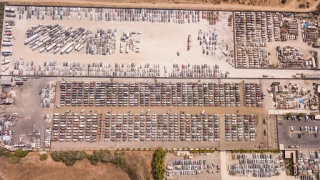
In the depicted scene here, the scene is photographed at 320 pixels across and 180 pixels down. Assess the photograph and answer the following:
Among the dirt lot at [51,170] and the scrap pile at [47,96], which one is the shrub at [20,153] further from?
the scrap pile at [47,96]

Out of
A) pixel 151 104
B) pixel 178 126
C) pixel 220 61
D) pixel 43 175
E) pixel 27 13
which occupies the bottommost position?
pixel 43 175

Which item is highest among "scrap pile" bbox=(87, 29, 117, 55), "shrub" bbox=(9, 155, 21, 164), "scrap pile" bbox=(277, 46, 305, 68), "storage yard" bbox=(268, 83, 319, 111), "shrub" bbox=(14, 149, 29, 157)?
"scrap pile" bbox=(87, 29, 117, 55)

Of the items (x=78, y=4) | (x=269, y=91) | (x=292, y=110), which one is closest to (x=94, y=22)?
(x=78, y=4)

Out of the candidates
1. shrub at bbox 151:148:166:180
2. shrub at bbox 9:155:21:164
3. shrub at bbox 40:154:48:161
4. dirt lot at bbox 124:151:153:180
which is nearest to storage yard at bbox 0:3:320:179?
dirt lot at bbox 124:151:153:180

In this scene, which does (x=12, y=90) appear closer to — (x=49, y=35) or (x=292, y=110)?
(x=49, y=35)

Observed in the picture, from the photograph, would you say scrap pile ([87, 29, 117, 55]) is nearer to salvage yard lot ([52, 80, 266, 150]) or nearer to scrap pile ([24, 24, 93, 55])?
scrap pile ([24, 24, 93, 55])

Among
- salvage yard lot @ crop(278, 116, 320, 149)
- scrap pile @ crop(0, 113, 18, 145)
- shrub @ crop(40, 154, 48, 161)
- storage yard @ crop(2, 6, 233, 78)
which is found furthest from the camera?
salvage yard lot @ crop(278, 116, 320, 149)
